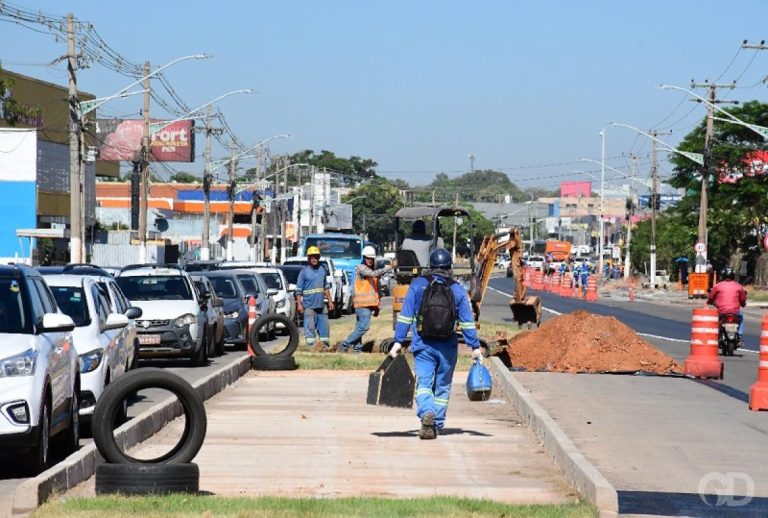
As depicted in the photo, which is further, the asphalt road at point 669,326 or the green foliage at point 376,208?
A: the green foliage at point 376,208

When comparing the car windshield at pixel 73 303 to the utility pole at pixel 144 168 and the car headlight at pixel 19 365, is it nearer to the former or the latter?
the car headlight at pixel 19 365

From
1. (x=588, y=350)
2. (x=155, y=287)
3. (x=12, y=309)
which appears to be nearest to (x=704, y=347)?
(x=588, y=350)

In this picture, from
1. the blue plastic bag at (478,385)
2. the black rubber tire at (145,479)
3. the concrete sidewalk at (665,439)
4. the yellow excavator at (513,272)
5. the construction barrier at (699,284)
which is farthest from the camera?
the construction barrier at (699,284)

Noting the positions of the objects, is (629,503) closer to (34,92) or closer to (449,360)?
(449,360)

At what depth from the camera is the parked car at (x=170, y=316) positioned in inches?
950

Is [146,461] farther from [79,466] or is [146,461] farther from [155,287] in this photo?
[155,287]

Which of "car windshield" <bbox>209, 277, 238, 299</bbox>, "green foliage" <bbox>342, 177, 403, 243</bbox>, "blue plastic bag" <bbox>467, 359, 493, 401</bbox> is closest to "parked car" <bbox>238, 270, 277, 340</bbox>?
"car windshield" <bbox>209, 277, 238, 299</bbox>

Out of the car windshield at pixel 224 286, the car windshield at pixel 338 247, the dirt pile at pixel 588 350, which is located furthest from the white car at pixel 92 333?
the car windshield at pixel 338 247

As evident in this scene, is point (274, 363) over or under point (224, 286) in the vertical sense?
under

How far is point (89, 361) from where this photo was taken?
14945 mm

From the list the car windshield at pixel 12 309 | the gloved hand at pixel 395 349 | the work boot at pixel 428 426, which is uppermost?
the car windshield at pixel 12 309

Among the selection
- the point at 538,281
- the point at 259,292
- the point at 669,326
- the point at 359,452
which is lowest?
the point at 669,326

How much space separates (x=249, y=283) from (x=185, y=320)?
10.2m

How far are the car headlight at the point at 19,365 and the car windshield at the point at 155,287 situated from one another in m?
13.5
